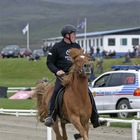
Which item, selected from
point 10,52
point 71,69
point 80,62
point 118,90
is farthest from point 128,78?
point 10,52

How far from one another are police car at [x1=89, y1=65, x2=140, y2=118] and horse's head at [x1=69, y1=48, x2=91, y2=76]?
1003cm

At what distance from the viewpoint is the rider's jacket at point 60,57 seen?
1334 cm

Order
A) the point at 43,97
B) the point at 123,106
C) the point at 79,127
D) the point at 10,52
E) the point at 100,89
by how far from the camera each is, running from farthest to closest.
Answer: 1. the point at 10,52
2. the point at 100,89
3. the point at 123,106
4. the point at 43,97
5. the point at 79,127

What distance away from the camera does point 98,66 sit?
6178cm

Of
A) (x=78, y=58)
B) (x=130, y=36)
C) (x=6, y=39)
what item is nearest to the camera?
(x=78, y=58)

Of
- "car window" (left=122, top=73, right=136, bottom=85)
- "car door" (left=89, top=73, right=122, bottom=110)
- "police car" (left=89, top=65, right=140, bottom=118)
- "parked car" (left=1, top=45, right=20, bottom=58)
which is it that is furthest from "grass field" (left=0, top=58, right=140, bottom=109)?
"car window" (left=122, top=73, right=136, bottom=85)

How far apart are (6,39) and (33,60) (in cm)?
12124

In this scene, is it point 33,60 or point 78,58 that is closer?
point 78,58

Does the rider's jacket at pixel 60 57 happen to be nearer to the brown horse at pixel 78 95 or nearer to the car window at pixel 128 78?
the brown horse at pixel 78 95

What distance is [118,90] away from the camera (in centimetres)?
2391

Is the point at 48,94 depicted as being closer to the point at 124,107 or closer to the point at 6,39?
the point at 124,107

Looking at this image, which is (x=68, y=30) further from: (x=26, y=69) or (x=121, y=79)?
(x=26, y=69)

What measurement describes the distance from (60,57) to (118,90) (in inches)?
420

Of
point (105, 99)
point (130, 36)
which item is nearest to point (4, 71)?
point (130, 36)
